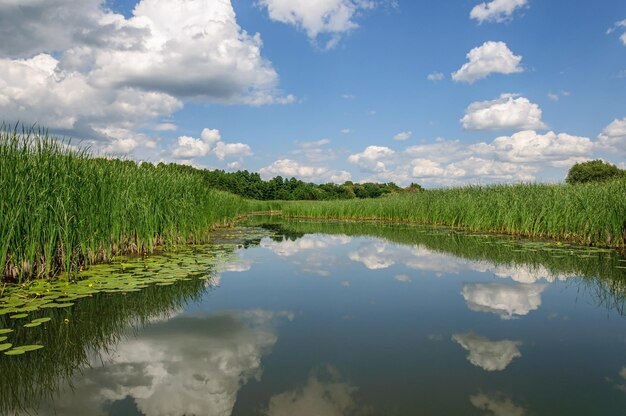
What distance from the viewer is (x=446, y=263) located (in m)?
8.65

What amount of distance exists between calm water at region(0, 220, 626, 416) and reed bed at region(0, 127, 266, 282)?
1.32 metres

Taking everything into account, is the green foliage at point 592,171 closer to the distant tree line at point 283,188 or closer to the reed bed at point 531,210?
the distant tree line at point 283,188

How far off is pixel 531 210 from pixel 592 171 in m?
43.9

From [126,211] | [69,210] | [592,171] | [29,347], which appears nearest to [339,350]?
[29,347]

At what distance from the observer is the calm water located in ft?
9.06

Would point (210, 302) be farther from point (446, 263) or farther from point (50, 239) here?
point (446, 263)

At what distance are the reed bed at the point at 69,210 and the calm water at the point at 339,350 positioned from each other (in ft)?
4.32

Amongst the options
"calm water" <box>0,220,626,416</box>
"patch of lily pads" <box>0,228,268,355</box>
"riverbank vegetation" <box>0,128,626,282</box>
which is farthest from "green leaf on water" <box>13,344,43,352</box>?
"riverbank vegetation" <box>0,128,626,282</box>

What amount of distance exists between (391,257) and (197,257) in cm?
459

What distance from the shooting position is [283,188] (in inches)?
2653

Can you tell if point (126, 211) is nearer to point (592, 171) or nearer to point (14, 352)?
point (14, 352)

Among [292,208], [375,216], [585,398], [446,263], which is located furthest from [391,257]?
[292,208]

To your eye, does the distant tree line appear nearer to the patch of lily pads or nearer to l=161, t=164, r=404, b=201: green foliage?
l=161, t=164, r=404, b=201: green foliage

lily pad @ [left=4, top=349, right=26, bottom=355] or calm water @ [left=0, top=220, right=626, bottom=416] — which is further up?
lily pad @ [left=4, top=349, right=26, bottom=355]
